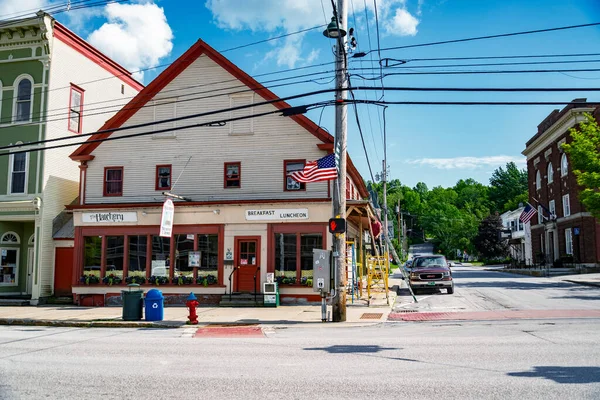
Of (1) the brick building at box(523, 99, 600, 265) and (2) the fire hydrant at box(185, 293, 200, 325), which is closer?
(2) the fire hydrant at box(185, 293, 200, 325)

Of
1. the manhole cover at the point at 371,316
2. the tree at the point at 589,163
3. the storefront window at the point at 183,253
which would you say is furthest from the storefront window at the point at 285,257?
the tree at the point at 589,163

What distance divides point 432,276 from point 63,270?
16.9 m

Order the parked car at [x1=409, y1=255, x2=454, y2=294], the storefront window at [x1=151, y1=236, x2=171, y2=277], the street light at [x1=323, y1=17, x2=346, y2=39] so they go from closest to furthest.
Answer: the street light at [x1=323, y1=17, x2=346, y2=39] < the storefront window at [x1=151, y1=236, x2=171, y2=277] < the parked car at [x1=409, y1=255, x2=454, y2=294]

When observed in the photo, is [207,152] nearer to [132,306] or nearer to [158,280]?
[158,280]

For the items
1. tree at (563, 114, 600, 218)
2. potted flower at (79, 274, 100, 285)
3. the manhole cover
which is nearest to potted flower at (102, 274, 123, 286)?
potted flower at (79, 274, 100, 285)

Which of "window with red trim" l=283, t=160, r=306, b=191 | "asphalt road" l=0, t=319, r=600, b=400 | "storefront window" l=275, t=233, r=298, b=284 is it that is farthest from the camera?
"window with red trim" l=283, t=160, r=306, b=191

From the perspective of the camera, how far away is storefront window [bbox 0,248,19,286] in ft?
82.5

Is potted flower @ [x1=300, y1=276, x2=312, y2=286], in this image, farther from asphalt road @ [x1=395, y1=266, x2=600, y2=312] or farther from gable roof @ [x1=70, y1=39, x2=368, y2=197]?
gable roof @ [x1=70, y1=39, x2=368, y2=197]

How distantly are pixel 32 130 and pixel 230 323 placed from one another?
1470 cm

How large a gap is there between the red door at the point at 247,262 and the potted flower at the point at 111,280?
5276 millimetres

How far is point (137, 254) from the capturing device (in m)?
23.3

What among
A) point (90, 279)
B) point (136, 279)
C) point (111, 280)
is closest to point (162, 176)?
point (136, 279)

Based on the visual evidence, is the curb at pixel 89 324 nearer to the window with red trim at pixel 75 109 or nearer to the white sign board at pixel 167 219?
the white sign board at pixel 167 219

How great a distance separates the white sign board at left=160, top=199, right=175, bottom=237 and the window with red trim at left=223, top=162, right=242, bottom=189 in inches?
103
